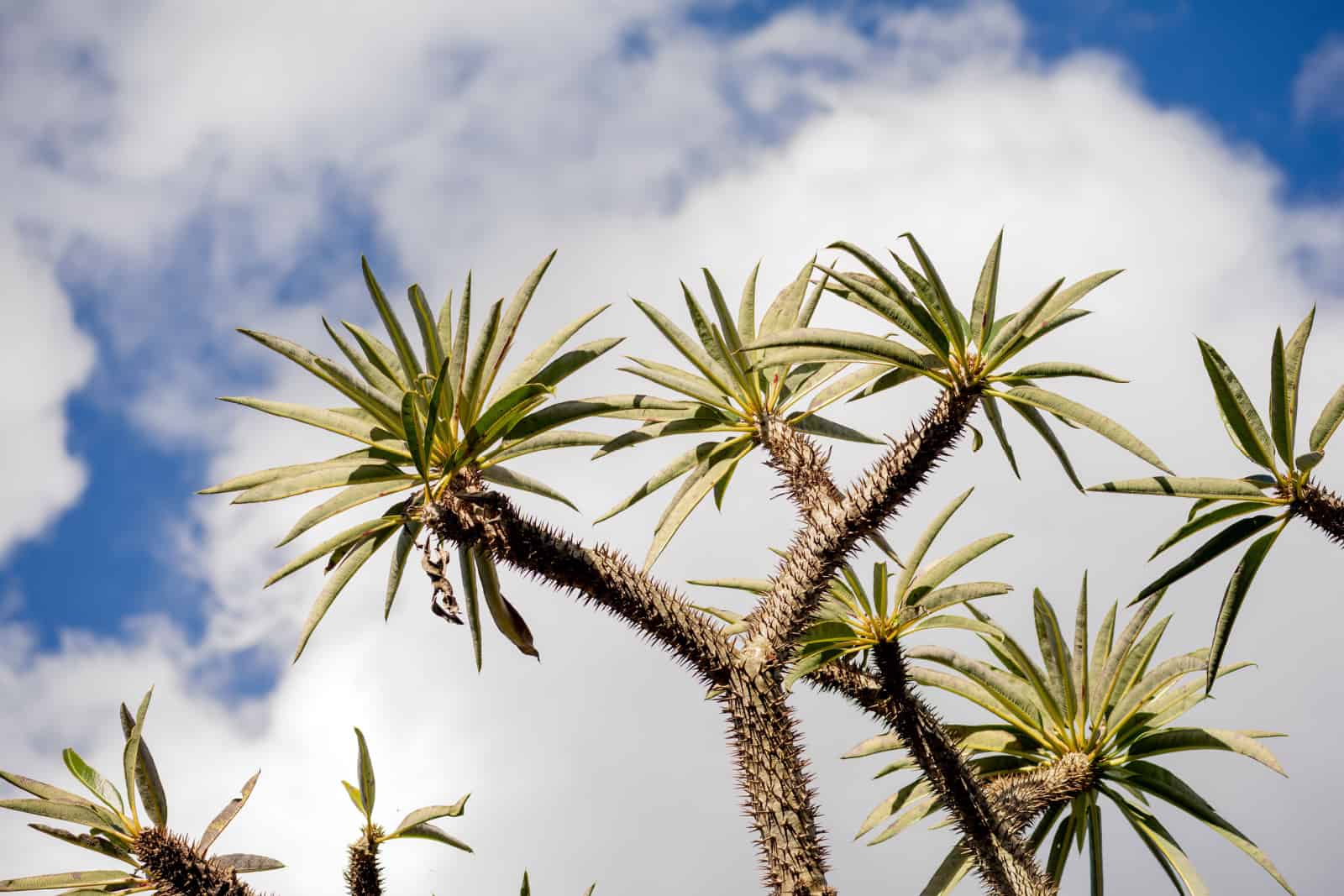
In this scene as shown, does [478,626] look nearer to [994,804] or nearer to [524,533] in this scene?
[524,533]

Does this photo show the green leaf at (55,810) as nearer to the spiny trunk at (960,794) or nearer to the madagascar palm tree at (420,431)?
the madagascar palm tree at (420,431)

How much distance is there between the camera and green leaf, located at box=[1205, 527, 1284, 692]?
491cm

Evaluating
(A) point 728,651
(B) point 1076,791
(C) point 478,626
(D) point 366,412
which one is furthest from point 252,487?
(B) point 1076,791

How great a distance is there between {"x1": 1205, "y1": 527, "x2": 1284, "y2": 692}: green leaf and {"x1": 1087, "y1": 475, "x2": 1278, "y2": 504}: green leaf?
230 millimetres

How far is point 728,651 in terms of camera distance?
5.01 meters

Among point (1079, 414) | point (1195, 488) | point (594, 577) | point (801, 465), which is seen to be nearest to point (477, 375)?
point (594, 577)

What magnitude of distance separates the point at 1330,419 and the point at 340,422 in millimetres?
4693

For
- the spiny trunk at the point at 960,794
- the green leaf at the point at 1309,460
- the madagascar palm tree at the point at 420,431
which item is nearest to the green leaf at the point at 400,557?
the madagascar palm tree at the point at 420,431

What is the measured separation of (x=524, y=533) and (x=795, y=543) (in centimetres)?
136

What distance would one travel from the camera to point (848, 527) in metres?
5.09

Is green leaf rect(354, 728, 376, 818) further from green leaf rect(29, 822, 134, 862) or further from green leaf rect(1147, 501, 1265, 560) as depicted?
green leaf rect(1147, 501, 1265, 560)

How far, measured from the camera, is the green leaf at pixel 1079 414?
4820mm

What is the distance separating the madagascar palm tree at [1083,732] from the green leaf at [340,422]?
3.32 m

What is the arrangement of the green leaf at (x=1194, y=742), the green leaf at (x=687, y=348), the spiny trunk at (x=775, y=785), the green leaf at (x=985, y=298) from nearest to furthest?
1. the spiny trunk at (x=775, y=785)
2. the green leaf at (x=985, y=298)
3. the green leaf at (x=687, y=348)
4. the green leaf at (x=1194, y=742)
